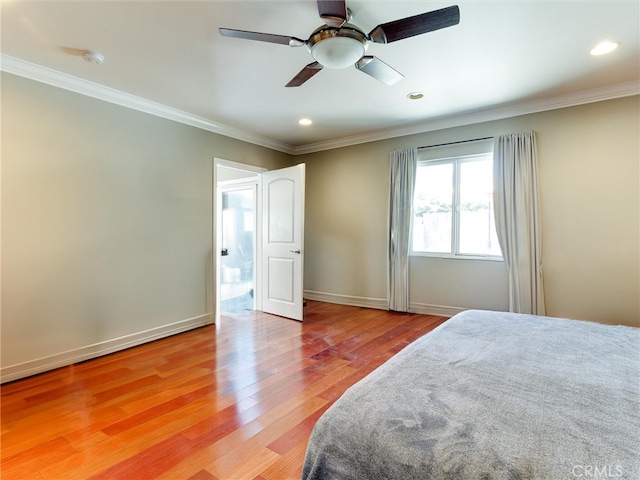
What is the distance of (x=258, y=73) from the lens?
2.88 meters

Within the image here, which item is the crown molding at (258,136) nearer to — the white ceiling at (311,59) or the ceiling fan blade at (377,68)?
the white ceiling at (311,59)

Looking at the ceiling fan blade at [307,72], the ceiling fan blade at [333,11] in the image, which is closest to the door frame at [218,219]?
the ceiling fan blade at [307,72]

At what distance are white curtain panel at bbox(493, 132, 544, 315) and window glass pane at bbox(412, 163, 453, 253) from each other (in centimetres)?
64

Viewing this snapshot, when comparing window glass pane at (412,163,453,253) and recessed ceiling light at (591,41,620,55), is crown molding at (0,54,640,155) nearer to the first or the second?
window glass pane at (412,163,453,253)

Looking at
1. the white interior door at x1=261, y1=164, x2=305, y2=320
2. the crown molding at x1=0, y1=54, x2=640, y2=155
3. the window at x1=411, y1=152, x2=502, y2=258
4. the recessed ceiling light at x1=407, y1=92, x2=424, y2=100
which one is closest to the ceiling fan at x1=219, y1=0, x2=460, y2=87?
the recessed ceiling light at x1=407, y1=92, x2=424, y2=100

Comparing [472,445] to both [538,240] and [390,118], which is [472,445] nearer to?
[538,240]

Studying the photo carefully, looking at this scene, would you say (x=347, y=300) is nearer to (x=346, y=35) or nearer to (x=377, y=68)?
(x=377, y=68)

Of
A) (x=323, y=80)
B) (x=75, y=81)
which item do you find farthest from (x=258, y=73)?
(x=75, y=81)

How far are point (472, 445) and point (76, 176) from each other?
3.57 m

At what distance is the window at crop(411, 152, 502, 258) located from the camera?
4.06 metres

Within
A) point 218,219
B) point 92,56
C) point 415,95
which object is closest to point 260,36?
point 92,56

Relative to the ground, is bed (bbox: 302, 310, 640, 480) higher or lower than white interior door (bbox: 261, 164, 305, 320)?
lower
